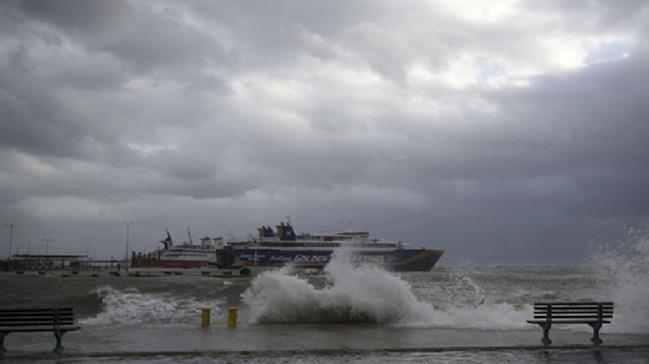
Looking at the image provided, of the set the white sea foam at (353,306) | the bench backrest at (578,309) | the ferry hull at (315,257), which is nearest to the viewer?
the bench backrest at (578,309)

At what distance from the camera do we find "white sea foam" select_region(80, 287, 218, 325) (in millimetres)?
16875

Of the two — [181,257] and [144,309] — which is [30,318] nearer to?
[144,309]

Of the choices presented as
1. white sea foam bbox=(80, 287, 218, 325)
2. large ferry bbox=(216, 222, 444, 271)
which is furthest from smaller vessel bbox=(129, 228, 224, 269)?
white sea foam bbox=(80, 287, 218, 325)

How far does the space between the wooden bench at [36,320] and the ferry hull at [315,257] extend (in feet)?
273

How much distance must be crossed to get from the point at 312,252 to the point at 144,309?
251 ft

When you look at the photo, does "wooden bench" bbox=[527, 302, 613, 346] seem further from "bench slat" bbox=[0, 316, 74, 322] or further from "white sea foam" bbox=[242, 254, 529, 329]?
"bench slat" bbox=[0, 316, 74, 322]

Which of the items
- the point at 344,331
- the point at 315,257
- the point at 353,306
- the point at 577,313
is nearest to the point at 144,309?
the point at 353,306

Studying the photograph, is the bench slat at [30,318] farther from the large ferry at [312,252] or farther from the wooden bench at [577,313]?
the large ferry at [312,252]

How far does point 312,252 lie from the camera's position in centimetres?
9544

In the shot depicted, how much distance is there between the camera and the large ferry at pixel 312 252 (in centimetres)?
9331

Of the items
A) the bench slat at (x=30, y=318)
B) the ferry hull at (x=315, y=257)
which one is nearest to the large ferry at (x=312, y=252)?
the ferry hull at (x=315, y=257)

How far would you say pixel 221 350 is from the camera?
9.67 m

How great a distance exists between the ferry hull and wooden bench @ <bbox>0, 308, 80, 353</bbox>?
273 feet

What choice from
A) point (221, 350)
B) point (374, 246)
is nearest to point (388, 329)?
point (221, 350)
